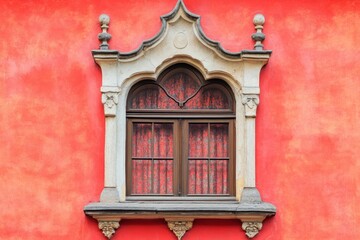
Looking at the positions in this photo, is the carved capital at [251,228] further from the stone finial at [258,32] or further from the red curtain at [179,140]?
the stone finial at [258,32]

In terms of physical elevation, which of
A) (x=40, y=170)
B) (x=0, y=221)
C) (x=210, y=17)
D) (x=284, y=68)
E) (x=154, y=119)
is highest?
(x=210, y=17)

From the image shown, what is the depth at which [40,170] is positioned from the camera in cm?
967

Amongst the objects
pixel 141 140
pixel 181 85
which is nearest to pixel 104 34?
pixel 181 85

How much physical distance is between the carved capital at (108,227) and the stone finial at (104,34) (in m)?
2.01

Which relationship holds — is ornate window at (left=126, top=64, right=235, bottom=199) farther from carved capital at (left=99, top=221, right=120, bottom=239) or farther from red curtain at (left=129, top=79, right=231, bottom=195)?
carved capital at (left=99, top=221, right=120, bottom=239)

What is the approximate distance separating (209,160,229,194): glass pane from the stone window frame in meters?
0.18

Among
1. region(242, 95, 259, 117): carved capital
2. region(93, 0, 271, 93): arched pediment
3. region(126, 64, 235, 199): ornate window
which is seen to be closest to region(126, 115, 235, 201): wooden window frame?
region(126, 64, 235, 199): ornate window

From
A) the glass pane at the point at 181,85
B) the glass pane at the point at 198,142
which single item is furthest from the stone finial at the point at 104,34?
the glass pane at the point at 198,142

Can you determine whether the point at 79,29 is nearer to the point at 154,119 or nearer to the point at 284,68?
the point at 154,119

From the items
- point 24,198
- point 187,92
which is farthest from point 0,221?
point 187,92

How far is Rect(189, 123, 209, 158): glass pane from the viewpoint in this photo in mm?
9898

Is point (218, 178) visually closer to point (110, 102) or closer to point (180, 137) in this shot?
point (180, 137)

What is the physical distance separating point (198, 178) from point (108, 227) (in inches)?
47.3

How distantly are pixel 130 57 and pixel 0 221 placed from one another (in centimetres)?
239
